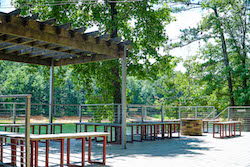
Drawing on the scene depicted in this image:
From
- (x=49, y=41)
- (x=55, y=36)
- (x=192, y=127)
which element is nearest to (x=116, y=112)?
(x=192, y=127)

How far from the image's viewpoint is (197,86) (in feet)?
77.0

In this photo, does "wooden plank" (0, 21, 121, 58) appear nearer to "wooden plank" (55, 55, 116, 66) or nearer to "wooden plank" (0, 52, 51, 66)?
"wooden plank" (55, 55, 116, 66)

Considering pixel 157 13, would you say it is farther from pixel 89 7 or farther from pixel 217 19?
pixel 217 19

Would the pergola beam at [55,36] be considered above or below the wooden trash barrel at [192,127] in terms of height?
above

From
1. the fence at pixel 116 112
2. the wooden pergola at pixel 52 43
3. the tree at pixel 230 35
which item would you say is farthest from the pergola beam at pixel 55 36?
the tree at pixel 230 35

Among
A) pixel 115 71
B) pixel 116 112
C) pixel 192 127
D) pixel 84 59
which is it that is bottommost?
pixel 192 127

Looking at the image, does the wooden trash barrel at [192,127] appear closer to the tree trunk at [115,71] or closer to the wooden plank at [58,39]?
the tree trunk at [115,71]

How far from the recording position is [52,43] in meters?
6.83

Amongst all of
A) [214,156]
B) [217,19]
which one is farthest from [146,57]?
[217,19]

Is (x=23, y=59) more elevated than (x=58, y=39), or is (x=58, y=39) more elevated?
(x=58, y=39)

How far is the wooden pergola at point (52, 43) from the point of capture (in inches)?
237

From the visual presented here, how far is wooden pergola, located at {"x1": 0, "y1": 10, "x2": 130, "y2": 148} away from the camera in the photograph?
237 inches

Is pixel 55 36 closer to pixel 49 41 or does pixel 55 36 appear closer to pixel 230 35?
pixel 49 41

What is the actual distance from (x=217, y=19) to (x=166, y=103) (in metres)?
7.13
